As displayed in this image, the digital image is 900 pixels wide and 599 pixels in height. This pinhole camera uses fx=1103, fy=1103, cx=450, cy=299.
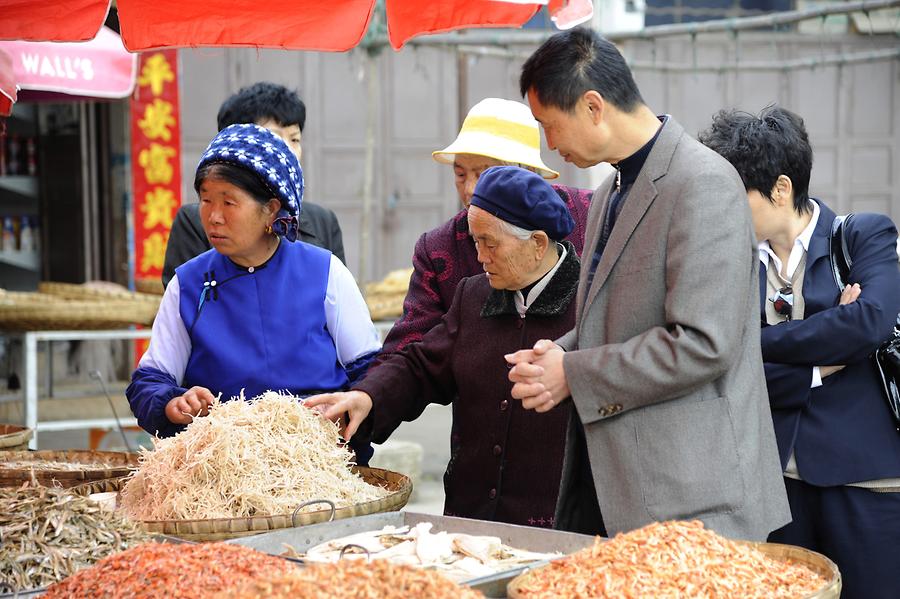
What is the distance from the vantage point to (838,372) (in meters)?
2.76

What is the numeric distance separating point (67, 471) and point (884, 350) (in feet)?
6.86

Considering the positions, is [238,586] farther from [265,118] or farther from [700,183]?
[265,118]

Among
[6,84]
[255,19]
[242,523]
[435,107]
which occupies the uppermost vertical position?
[435,107]

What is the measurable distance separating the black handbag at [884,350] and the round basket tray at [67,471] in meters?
1.84

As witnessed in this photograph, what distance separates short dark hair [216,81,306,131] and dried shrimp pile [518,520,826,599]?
6.75ft

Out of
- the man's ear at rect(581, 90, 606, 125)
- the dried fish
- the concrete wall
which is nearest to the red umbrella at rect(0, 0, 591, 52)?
the man's ear at rect(581, 90, 606, 125)

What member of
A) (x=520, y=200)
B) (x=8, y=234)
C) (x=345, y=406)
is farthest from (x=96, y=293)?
(x=520, y=200)

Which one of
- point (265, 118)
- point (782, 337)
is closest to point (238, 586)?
point (782, 337)

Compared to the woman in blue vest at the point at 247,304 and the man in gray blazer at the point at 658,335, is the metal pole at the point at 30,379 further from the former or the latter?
the man in gray blazer at the point at 658,335

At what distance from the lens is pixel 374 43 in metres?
5.84

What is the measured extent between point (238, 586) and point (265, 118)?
2076mm

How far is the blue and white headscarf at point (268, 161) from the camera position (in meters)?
2.67

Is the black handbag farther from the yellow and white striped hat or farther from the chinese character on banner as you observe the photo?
the chinese character on banner

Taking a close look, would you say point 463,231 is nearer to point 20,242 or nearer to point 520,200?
point 520,200
